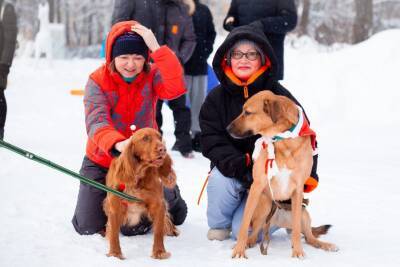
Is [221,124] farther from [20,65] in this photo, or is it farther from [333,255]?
[20,65]

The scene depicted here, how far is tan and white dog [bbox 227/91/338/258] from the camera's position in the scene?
337 cm

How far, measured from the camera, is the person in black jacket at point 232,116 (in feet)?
12.4

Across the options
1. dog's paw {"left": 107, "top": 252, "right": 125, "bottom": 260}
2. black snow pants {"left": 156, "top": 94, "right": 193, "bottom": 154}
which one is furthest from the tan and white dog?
black snow pants {"left": 156, "top": 94, "right": 193, "bottom": 154}

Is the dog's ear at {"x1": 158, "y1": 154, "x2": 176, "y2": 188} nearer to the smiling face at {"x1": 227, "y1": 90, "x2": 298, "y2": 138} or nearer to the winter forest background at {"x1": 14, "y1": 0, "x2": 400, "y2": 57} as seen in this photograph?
the smiling face at {"x1": 227, "y1": 90, "x2": 298, "y2": 138}

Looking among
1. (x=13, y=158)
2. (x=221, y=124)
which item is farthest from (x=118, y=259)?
(x=13, y=158)

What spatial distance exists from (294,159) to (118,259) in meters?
1.25

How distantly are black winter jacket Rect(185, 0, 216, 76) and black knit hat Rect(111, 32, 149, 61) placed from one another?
3.60 m

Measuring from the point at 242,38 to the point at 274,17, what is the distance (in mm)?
2897

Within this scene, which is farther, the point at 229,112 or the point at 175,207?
the point at 175,207

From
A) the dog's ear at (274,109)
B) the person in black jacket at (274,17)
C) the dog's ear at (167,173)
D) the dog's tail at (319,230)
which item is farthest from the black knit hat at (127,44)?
the person in black jacket at (274,17)

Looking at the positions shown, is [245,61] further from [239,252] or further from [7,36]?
[7,36]

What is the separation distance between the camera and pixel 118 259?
3.32 m

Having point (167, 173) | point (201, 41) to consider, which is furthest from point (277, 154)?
point (201, 41)

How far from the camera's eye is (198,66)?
748 cm
